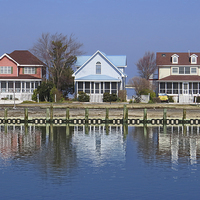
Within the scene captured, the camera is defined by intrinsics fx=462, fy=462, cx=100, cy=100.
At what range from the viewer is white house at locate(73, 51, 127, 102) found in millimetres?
77062

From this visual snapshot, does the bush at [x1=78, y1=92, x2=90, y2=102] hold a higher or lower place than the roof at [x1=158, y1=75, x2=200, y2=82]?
lower

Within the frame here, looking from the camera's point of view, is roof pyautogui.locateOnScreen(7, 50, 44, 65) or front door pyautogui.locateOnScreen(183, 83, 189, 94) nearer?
front door pyautogui.locateOnScreen(183, 83, 189, 94)

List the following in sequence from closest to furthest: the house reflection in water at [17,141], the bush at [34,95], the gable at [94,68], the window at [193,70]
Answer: the house reflection in water at [17,141] < the bush at [34,95] < the gable at [94,68] < the window at [193,70]

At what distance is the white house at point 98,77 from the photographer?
7706cm

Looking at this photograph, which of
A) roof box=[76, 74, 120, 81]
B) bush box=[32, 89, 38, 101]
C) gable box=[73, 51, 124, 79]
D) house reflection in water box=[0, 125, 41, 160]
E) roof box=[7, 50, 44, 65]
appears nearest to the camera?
house reflection in water box=[0, 125, 41, 160]

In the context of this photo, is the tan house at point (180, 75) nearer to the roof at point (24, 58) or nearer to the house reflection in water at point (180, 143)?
the roof at point (24, 58)

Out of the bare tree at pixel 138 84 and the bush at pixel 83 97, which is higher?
Answer: the bare tree at pixel 138 84

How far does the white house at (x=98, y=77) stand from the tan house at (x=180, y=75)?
847 cm

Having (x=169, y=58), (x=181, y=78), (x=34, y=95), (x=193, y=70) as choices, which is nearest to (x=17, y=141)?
(x=34, y=95)

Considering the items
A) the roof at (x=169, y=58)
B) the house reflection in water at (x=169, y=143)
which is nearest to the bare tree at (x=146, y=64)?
the roof at (x=169, y=58)

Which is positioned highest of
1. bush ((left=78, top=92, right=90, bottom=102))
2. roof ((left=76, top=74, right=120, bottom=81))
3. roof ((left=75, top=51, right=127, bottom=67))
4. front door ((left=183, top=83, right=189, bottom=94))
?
roof ((left=75, top=51, right=127, bottom=67))

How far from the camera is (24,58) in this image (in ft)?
279

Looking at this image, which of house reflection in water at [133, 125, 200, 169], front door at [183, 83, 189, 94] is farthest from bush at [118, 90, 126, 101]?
house reflection in water at [133, 125, 200, 169]

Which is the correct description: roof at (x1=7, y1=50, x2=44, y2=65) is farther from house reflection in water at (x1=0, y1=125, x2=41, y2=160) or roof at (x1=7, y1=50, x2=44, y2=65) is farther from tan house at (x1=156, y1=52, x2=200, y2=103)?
house reflection in water at (x1=0, y1=125, x2=41, y2=160)
